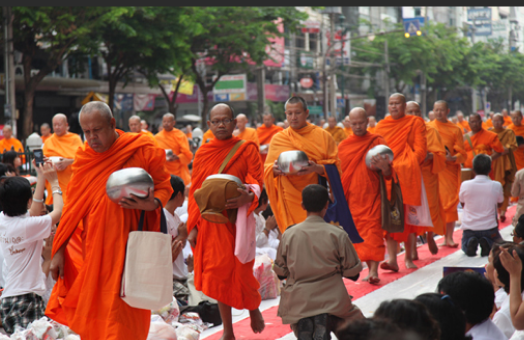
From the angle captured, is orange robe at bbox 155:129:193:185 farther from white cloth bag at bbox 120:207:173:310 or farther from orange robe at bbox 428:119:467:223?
white cloth bag at bbox 120:207:173:310

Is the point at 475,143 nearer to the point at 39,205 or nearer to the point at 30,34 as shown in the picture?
the point at 39,205

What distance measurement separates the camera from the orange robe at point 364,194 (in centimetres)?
684

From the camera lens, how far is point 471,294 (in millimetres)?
3018

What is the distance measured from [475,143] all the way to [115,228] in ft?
27.5

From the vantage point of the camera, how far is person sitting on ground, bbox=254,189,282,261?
736cm

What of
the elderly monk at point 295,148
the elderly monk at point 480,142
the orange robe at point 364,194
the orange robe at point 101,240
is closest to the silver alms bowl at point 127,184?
the orange robe at point 101,240

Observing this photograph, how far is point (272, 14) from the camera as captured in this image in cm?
2545

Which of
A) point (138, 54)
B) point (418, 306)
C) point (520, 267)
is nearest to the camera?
point (418, 306)

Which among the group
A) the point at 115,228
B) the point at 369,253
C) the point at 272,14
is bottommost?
the point at 369,253

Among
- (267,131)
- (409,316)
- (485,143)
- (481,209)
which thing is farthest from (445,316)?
(267,131)

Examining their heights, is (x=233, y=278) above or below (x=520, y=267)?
below

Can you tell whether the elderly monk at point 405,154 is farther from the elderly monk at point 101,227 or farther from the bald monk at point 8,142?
the bald monk at point 8,142

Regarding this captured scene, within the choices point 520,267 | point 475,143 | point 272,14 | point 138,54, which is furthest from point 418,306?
point 272,14

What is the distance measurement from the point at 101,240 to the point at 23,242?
982mm
